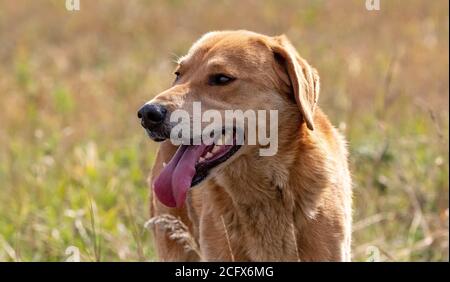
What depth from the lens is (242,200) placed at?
4.91 m

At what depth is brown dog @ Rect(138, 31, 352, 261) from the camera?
473 cm

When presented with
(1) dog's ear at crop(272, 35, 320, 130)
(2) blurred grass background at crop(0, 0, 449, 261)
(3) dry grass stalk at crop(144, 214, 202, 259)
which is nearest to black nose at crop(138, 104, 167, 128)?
(3) dry grass stalk at crop(144, 214, 202, 259)

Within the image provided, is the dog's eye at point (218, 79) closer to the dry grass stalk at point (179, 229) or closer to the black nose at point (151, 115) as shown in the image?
the black nose at point (151, 115)

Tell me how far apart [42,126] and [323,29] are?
16.7ft

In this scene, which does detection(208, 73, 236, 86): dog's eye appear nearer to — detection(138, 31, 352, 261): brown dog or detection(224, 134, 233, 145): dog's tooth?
detection(138, 31, 352, 261): brown dog

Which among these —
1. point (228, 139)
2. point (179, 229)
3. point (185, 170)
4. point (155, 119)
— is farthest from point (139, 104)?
point (155, 119)

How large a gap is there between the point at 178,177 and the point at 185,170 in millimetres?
51

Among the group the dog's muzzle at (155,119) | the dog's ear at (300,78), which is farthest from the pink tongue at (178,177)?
the dog's ear at (300,78)

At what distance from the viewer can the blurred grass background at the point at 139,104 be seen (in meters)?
6.66

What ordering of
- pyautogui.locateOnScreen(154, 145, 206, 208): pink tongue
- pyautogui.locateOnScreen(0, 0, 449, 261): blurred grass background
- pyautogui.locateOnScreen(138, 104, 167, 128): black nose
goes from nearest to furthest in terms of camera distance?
1. pyautogui.locateOnScreen(138, 104, 167, 128): black nose
2. pyautogui.locateOnScreen(154, 145, 206, 208): pink tongue
3. pyautogui.locateOnScreen(0, 0, 449, 261): blurred grass background

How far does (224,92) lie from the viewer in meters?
4.71

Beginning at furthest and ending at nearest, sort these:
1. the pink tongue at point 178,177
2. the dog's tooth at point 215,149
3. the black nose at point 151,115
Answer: the dog's tooth at point 215,149, the pink tongue at point 178,177, the black nose at point 151,115
